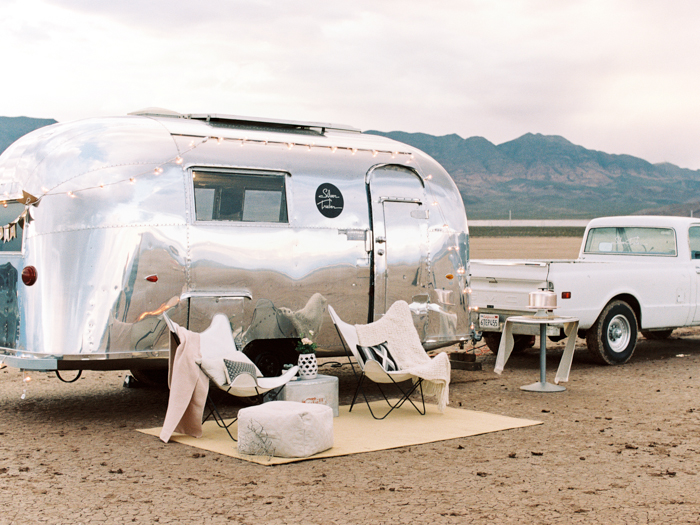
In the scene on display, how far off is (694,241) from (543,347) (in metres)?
4.00

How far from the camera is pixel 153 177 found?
22.5ft

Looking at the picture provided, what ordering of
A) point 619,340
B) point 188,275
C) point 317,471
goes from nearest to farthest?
1. point 317,471
2. point 188,275
3. point 619,340

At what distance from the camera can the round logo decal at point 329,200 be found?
25.3ft

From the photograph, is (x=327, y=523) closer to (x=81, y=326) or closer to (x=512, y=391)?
(x=81, y=326)

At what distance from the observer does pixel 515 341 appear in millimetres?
11359

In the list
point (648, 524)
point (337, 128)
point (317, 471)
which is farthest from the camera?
point (337, 128)

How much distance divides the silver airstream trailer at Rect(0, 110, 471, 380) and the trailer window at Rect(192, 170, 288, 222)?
0.01 m

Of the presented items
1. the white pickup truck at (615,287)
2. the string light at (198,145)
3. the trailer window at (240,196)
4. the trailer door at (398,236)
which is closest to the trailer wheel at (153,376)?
the trailer window at (240,196)

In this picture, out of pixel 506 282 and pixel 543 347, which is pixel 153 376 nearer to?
pixel 543 347

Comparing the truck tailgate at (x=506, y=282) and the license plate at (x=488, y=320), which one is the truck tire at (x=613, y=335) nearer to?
the truck tailgate at (x=506, y=282)

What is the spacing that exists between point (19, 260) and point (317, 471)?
3.14m

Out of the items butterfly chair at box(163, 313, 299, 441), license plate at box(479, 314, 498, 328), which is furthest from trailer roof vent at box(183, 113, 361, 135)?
license plate at box(479, 314, 498, 328)

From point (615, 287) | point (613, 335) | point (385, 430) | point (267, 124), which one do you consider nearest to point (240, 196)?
point (267, 124)

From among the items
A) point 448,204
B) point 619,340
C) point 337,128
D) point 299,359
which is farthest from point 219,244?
point 619,340
